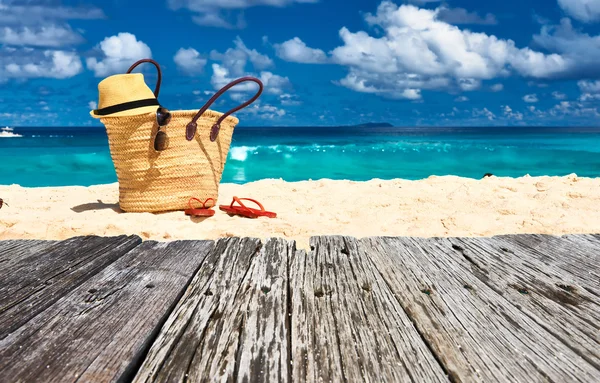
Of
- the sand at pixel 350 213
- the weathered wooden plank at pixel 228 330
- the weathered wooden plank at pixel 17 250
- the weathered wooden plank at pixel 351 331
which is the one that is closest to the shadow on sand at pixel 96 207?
the sand at pixel 350 213

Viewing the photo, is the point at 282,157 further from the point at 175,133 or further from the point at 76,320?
the point at 76,320

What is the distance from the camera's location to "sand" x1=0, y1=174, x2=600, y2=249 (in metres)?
3.61

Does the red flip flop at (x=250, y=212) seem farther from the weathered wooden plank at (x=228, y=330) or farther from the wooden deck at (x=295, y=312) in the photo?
the weathered wooden plank at (x=228, y=330)

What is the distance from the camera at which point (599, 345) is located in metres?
1.11

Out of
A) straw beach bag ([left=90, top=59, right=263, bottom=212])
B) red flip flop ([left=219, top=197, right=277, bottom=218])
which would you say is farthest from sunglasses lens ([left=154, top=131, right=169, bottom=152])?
red flip flop ([left=219, top=197, right=277, bottom=218])

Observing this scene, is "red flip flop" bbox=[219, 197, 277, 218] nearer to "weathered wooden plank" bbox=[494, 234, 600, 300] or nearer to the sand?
the sand

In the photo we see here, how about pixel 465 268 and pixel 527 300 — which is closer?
pixel 527 300

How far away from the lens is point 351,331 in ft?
3.70

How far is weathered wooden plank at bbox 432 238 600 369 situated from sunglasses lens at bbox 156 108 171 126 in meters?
2.88

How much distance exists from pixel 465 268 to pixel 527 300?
0.30 metres

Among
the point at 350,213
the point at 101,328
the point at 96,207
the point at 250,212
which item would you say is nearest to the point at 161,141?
the point at 250,212

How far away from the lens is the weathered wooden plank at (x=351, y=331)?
961mm

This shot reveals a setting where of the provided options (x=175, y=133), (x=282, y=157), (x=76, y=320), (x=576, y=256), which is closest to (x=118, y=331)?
(x=76, y=320)

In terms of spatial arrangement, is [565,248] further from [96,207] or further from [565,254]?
[96,207]
